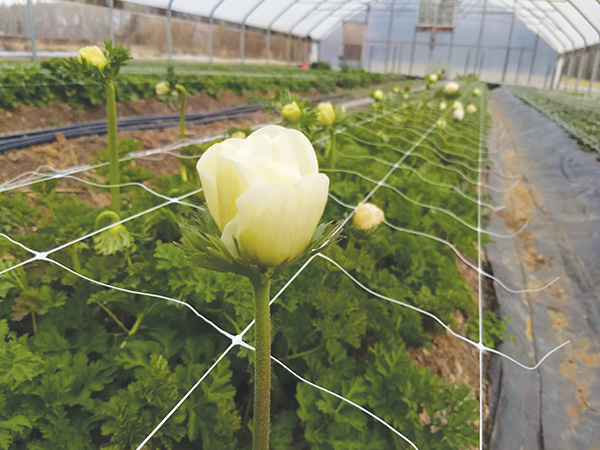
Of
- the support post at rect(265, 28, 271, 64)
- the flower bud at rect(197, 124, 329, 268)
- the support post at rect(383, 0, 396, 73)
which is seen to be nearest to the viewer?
the flower bud at rect(197, 124, 329, 268)

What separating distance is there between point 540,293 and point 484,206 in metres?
1.05

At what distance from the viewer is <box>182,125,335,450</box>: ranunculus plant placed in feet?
1.62

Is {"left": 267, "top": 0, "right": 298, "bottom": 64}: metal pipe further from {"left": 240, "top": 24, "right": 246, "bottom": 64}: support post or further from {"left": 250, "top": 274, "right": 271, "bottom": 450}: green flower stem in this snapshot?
{"left": 250, "top": 274, "right": 271, "bottom": 450}: green flower stem

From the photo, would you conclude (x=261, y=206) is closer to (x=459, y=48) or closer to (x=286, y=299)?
(x=286, y=299)

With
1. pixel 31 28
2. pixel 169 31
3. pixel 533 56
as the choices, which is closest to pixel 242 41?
pixel 169 31

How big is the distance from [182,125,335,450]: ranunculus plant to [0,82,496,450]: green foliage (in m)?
0.04

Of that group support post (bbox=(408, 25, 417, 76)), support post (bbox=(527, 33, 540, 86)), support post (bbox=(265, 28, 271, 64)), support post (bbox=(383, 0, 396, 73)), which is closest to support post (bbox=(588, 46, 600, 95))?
support post (bbox=(527, 33, 540, 86))

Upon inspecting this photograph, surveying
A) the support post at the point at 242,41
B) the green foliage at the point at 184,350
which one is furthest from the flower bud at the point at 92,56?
the support post at the point at 242,41

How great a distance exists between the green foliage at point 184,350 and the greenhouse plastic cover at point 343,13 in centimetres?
832

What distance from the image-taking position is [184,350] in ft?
3.66

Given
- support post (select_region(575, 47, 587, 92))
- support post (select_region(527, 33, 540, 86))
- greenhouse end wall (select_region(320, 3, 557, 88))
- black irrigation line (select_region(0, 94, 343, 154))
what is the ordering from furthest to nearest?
greenhouse end wall (select_region(320, 3, 557, 88)) < support post (select_region(527, 33, 540, 86)) < support post (select_region(575, 47, 587, 92)) < black irrigation line (select_region(0, 94, 343, 154))

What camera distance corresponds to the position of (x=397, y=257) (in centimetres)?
172

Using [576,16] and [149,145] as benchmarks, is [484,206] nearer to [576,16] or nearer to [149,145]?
[149,145]

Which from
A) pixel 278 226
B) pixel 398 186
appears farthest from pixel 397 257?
pixel 278 226
